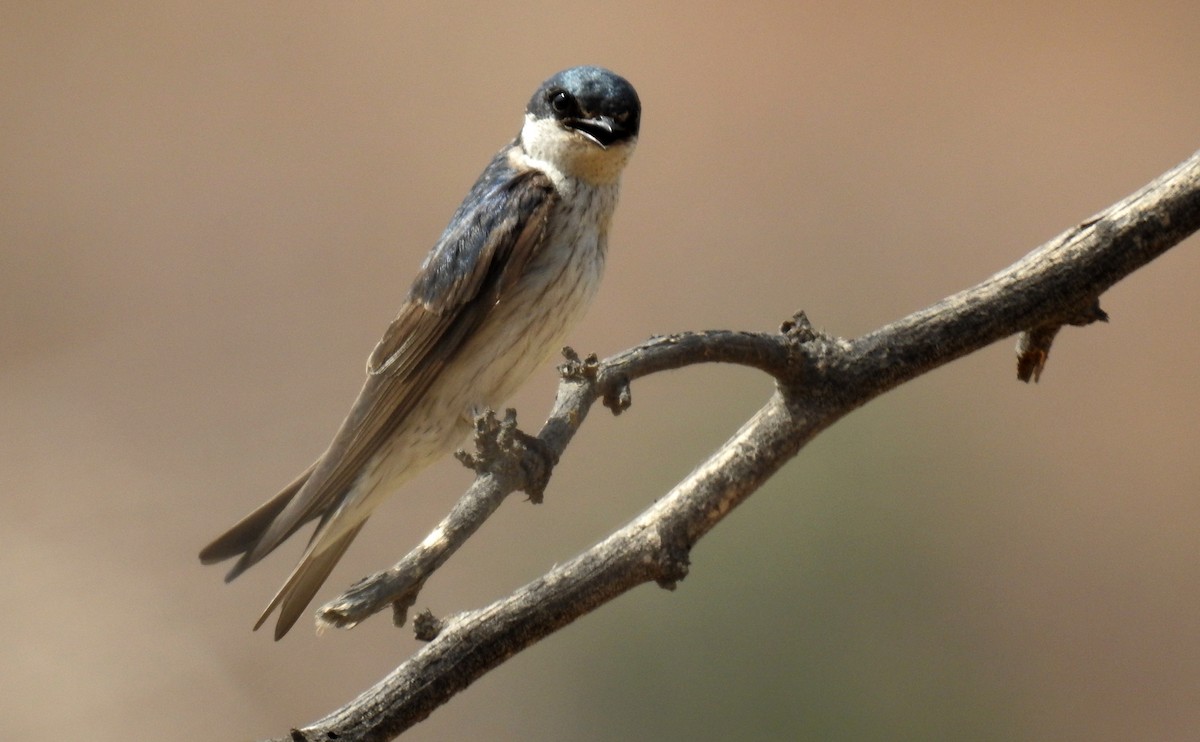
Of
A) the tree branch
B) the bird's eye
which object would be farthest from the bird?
the tree branch

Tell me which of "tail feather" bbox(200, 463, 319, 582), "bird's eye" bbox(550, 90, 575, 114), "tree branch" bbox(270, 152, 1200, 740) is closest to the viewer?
"tree branch" bbox(270, 152, 1200, 740)

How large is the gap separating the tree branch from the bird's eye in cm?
52

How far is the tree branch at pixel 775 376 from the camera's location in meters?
1.26

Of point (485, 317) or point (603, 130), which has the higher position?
point (603, 130)

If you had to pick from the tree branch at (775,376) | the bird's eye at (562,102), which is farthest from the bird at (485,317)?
the tree branch at (775,376)

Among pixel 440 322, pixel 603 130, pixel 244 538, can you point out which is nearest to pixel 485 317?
pixel 440 322

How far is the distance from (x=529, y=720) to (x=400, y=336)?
6.03ft

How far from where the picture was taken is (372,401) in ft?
5.80

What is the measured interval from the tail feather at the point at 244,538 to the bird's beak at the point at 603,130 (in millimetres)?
647

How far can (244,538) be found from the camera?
1661mm

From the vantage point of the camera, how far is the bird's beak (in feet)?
5.53

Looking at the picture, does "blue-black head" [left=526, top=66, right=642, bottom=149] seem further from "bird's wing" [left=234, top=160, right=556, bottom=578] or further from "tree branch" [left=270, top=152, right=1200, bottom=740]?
"tree branch" [left=270, top=152, right=1200, bottom=740]

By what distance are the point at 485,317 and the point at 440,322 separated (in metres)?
0.07

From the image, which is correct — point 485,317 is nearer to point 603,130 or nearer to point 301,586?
point 603,130
